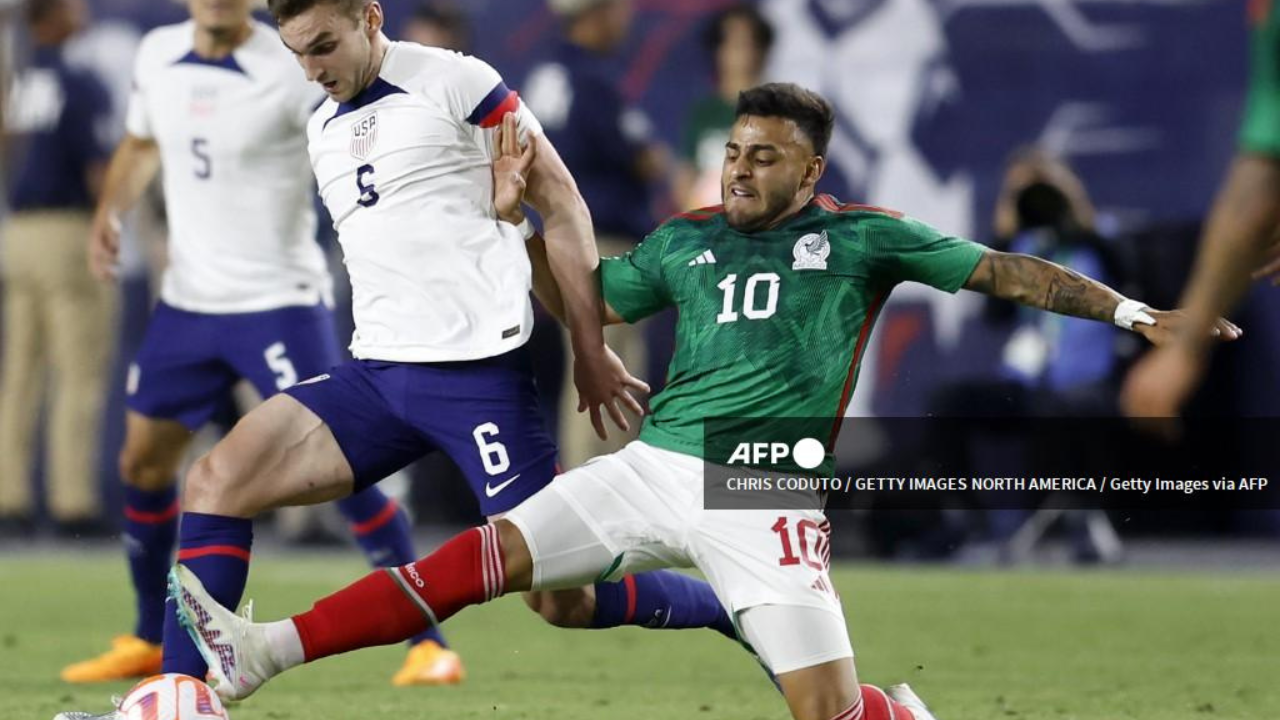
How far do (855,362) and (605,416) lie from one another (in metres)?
7.05

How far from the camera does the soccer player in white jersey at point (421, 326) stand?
6.17 metres

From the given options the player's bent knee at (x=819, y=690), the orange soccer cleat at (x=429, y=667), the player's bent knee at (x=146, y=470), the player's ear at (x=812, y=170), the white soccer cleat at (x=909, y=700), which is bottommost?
the orange soccer cleat at (x=429, y=667)

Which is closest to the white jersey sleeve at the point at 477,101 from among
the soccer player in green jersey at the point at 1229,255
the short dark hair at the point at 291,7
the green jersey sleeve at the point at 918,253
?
the short dark hair at the point at 291,7

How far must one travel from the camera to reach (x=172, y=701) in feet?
18.5

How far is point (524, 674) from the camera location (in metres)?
8.27

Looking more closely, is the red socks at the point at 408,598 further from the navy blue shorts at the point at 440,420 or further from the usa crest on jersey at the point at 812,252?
the usa crest on jersey at the point at 812,252

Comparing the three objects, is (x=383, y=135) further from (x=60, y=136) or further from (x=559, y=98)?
(x=60, y=136)

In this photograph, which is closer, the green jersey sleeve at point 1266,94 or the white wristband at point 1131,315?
the green jersey sleeve at point 1266,94

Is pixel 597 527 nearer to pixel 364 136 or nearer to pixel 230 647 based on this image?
pixel 230 647

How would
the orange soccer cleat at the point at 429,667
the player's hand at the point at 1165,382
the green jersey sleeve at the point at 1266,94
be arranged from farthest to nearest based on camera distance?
the orange soccer cleat at the point at 429,667 → the green jersey sleeve at the point at 1266,94 → the player's hand at the point at 1165,382

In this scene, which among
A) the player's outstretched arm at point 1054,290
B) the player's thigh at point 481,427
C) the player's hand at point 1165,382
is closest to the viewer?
the player's hand at point 1165,382

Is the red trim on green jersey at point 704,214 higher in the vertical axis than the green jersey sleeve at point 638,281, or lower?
higher

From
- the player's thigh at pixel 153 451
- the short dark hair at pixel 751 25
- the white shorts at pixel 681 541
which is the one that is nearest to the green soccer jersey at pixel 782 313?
the white shorts at pixel 681 541

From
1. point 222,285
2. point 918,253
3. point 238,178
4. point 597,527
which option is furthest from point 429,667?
point 918,253
